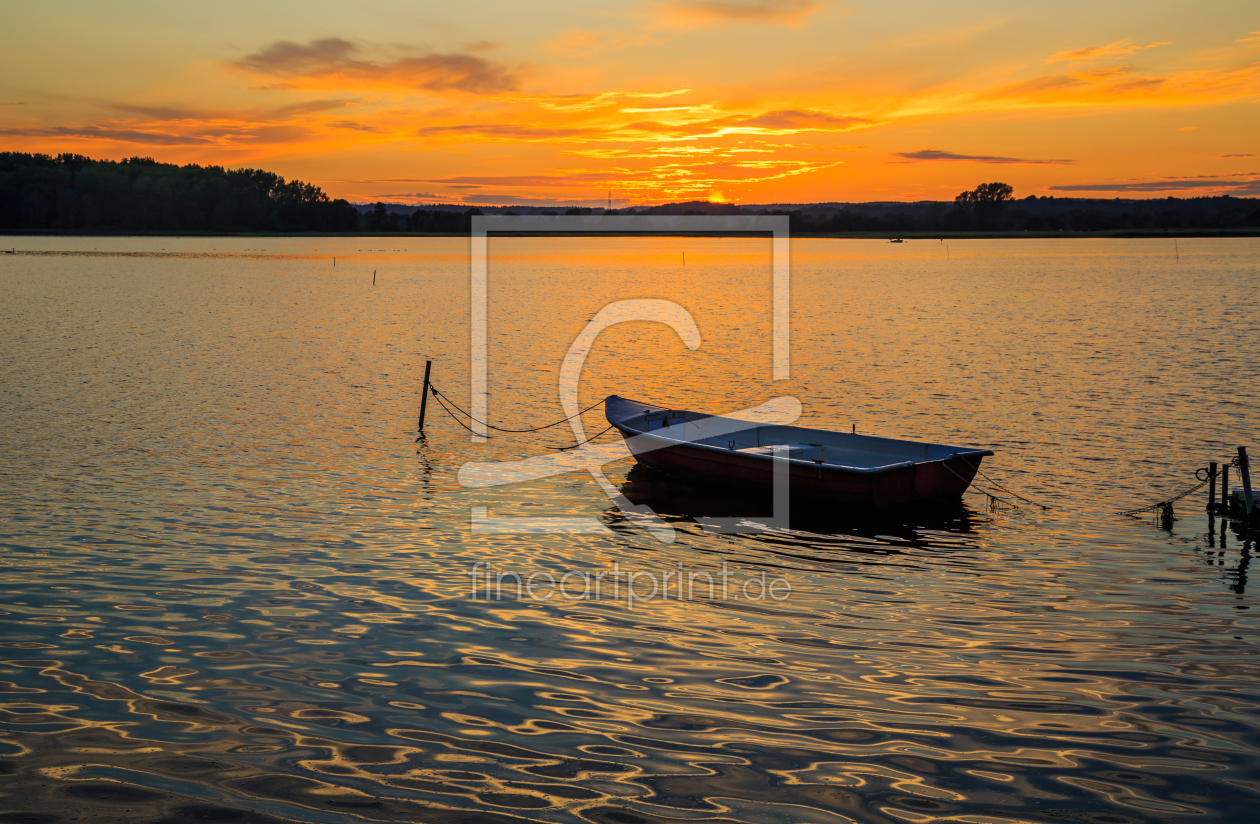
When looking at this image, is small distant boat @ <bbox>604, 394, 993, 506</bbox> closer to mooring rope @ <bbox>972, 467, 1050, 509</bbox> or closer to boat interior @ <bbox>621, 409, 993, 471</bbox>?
boat interior @ <bbox>621, 409, 993, 471</bbox>

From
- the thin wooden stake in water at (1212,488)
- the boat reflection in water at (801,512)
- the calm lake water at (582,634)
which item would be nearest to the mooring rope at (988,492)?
the calm lake water at (582,634)

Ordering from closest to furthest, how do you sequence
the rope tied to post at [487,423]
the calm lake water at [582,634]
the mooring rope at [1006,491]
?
1. the calm lake water at [582,634]
2. the mooring rope at [1006,491]
3. the rope tied to post at [487,423]

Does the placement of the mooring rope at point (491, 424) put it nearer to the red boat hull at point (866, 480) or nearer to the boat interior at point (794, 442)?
the boat interior at point (794, 442)

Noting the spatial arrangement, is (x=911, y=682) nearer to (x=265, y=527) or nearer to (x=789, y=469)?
(x=789, y=469)

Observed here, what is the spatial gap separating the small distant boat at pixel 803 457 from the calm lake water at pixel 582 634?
0.61 m

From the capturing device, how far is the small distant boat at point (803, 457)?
64.5ft

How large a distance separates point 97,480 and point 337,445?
6.79 m

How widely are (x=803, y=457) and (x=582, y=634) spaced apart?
10706 mm

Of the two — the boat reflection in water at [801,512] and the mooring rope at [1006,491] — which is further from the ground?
the mooring rope at [1006,491]

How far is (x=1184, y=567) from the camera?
16.0 metres

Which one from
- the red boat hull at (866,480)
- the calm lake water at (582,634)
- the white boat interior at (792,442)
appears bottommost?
the calm lake water at (582,634)

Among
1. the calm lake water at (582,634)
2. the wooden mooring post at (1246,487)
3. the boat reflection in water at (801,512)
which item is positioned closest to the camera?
the calm lake water at (582,634)

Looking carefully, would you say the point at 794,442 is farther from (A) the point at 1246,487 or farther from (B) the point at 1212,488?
(A) the point at 1246,487

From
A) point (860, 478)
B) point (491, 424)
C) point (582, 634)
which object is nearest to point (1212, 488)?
point (860, 478)
